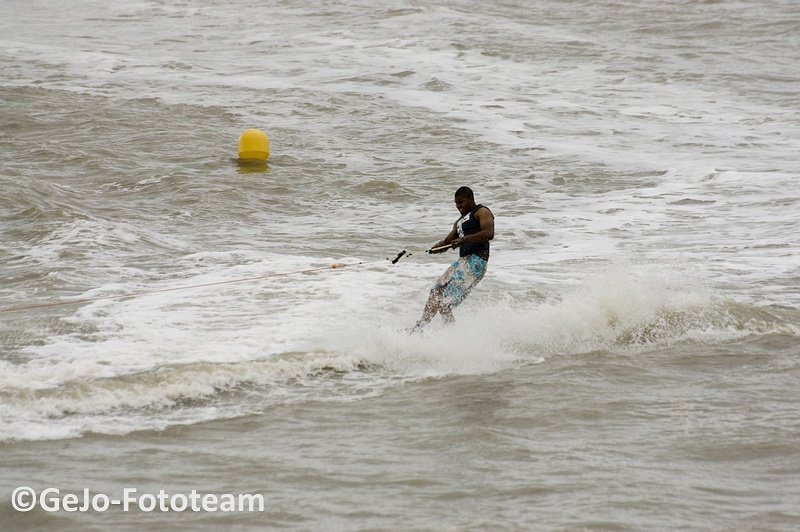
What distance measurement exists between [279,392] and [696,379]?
130 inches

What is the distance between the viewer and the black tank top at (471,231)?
9562mm

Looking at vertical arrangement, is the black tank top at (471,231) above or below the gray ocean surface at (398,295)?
above

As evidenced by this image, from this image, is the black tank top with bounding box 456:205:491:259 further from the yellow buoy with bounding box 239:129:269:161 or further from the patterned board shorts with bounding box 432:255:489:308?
the yellow buoy with bounding box 239:129:269:161

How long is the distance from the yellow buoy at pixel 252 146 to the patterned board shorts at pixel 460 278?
11.1 meters

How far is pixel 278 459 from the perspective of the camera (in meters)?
6.52

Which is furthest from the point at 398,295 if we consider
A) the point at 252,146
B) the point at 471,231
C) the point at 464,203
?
the point at 252,146

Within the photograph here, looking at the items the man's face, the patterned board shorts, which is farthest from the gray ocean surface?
the man's face

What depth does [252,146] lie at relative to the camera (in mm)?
20047

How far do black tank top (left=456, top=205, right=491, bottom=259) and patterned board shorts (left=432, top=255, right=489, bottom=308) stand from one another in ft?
0.17

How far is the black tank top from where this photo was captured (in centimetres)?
956

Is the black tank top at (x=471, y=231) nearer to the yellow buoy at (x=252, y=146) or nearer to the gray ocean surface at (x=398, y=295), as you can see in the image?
the gray ocean surface at (x=398, y=295)

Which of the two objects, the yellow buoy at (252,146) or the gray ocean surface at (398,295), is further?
the yellow buoy at (252,146)

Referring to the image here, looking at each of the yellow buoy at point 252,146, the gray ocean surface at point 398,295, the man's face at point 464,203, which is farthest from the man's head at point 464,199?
the yellow buoy at point 252,146

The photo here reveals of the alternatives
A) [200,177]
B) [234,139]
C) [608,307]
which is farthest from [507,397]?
[234,139]
